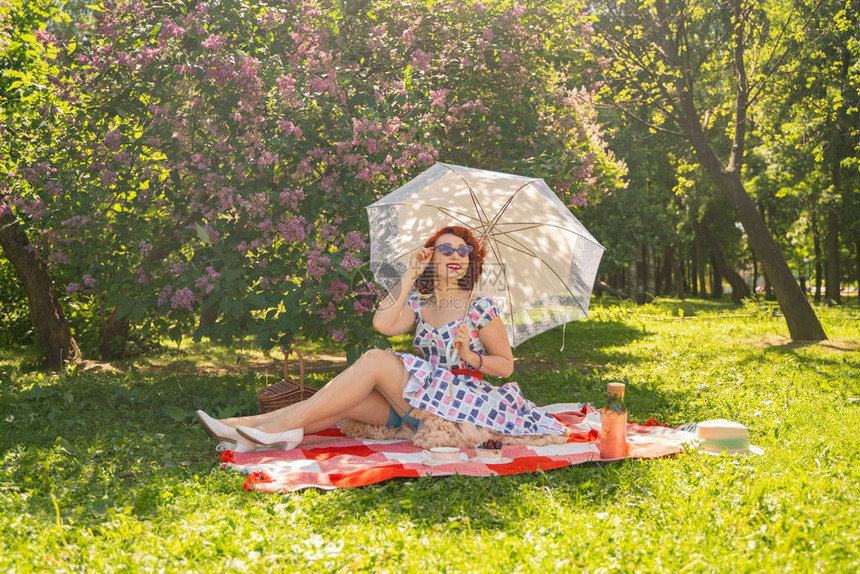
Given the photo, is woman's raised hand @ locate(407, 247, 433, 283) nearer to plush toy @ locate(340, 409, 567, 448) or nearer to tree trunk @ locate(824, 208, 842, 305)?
plush toy @ locate(340, 409, 567, 448)

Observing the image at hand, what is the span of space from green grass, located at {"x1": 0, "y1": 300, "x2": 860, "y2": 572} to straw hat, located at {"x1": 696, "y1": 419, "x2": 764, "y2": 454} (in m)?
0.15

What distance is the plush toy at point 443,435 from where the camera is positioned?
4406 mm

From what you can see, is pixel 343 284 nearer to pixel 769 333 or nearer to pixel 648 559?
pixel 648 559

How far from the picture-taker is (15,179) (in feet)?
21.5

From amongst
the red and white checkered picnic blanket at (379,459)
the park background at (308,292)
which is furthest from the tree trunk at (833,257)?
the red and white checkered picnic blanket at (379,459)

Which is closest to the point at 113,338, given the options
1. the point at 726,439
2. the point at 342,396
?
the point at 342,396

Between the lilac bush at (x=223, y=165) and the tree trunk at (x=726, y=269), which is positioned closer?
the lilac bush at (x=223, y=165)

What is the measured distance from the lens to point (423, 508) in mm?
3367

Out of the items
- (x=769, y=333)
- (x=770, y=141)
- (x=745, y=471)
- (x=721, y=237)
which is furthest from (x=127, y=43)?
(x=721, y=237)

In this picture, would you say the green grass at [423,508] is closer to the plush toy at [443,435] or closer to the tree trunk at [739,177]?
the plush toy at [443,435]

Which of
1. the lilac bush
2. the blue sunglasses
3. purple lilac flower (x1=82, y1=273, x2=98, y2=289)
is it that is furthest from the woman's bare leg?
purple lilac flower (x1=82, y1=273, x2=98, y2=289)

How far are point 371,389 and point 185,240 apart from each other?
3.37m

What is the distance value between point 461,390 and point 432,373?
0.21 metres

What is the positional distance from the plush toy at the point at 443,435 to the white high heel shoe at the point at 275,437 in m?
0.57
